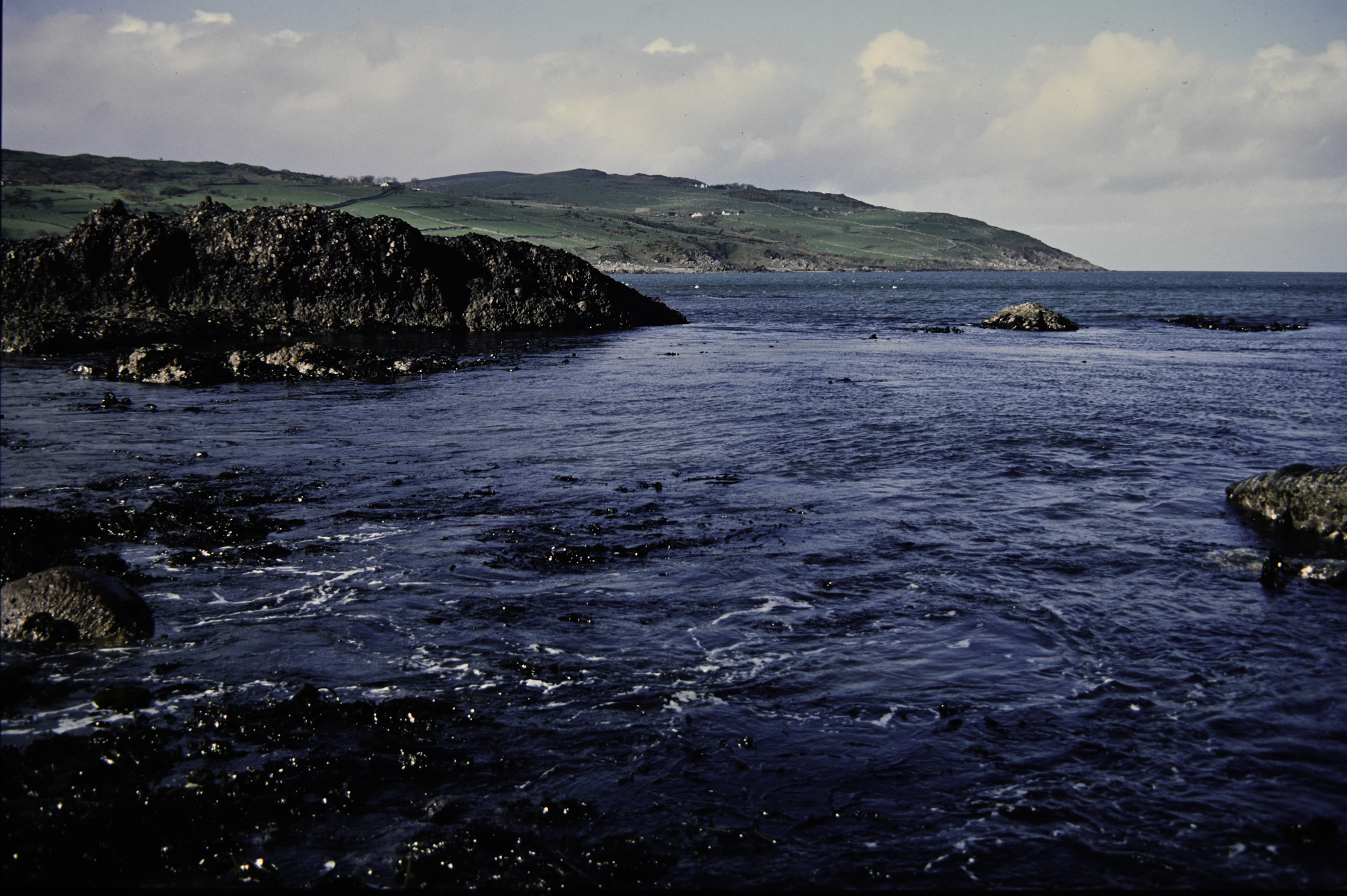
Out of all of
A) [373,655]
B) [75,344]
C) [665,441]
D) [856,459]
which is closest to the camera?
[373,655]

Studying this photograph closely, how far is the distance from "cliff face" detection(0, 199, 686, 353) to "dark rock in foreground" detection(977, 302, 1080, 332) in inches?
1297

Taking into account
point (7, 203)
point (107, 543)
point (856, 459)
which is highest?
point (7, 203)

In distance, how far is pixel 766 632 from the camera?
10359mm

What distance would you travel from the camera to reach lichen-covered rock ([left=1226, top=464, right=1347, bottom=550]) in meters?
14.1

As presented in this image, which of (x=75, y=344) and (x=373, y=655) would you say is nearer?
(x=373, y=655)

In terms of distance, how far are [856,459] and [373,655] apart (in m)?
13.0

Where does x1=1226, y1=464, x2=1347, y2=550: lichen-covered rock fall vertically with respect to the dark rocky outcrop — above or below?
above

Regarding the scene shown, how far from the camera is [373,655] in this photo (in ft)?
31.6

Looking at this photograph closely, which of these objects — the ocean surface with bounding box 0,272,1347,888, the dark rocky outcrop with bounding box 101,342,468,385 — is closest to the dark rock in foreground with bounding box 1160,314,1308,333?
the ocean surface with bounding box 0,272,1347,888

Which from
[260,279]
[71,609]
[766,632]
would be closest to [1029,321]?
[260,279]

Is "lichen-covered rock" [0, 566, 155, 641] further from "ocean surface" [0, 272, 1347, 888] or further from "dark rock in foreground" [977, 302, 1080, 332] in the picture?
"dark rock in foreground" [977, 302, 1080, 332]

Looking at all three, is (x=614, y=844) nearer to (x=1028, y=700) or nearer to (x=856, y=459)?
(x=1028, y=700)

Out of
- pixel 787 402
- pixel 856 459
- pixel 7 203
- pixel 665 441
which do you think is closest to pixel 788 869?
pixel 856 459

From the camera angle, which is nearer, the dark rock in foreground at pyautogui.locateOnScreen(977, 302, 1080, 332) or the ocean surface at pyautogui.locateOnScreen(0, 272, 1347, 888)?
the ocean surface at pyautogui.locateOnScreen(0, 272, 1347, 888)
